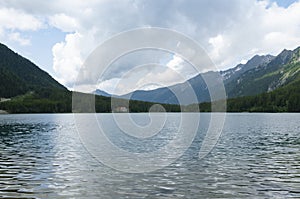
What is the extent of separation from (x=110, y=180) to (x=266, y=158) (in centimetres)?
2310

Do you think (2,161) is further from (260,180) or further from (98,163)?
(260,180)

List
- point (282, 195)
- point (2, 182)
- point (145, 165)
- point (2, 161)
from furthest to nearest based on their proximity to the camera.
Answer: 1. point (2, 161)
2. point (145, 165)
3. point (2, 182)
4. point (282, 195)

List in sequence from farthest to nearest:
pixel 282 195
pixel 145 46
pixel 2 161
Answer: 1. pixel 145 46
2. pixel 2 161
3. pixel 282 195

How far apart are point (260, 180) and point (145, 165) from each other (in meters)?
13.3

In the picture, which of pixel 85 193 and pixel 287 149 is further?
pixel 287 149

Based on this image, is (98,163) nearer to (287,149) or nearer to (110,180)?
(110,180)

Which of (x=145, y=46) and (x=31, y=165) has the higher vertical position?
(x=145, y=46)

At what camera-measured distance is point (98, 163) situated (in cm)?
4031

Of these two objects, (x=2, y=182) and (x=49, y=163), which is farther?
(x=49, y=163)

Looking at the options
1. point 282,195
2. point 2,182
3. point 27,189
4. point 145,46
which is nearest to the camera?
point 282,195

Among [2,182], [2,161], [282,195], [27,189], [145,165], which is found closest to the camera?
[282,195]

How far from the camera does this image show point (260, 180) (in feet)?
100

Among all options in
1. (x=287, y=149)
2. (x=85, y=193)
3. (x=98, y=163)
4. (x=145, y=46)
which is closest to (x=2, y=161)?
(x=98, y=163)

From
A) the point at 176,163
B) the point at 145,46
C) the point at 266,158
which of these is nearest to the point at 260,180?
the point at 176,163
